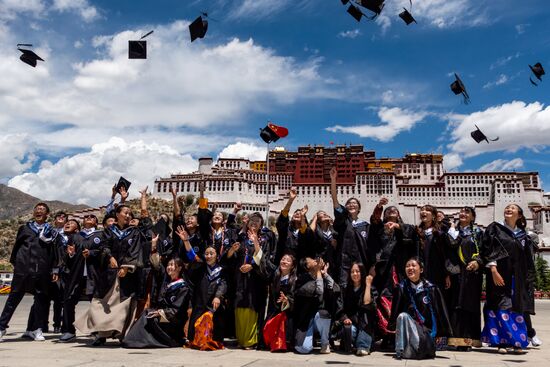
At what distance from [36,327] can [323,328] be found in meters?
4.40

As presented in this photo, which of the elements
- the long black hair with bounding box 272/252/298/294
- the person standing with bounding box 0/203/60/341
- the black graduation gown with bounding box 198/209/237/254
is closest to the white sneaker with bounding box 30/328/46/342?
the person standing with bounding box 0/203/60/341

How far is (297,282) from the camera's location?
251 inches

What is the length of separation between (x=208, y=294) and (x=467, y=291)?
3.64 meters

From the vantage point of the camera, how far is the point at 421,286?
6.04 meters

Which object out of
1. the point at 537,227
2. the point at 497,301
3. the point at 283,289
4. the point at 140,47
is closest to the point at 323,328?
the point at 283,289

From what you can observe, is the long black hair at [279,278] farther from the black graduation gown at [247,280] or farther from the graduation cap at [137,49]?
the graduation cap at [137,49]

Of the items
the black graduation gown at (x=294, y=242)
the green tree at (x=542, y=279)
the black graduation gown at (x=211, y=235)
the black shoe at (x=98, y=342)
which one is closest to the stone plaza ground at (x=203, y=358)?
the black shoe at (x=98, y=342)

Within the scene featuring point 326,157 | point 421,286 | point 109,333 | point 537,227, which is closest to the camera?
point 421,286

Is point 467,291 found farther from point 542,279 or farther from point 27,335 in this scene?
point 542,279

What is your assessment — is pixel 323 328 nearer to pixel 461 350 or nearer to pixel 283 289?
pixel 283 289

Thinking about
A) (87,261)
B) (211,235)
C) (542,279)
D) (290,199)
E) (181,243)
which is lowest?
(542,279)

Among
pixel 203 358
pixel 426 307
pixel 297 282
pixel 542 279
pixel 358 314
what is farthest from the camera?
pixel 542 279


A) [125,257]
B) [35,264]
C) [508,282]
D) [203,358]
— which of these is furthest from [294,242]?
[35,264]

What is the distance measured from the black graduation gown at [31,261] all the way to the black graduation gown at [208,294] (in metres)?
2.39
